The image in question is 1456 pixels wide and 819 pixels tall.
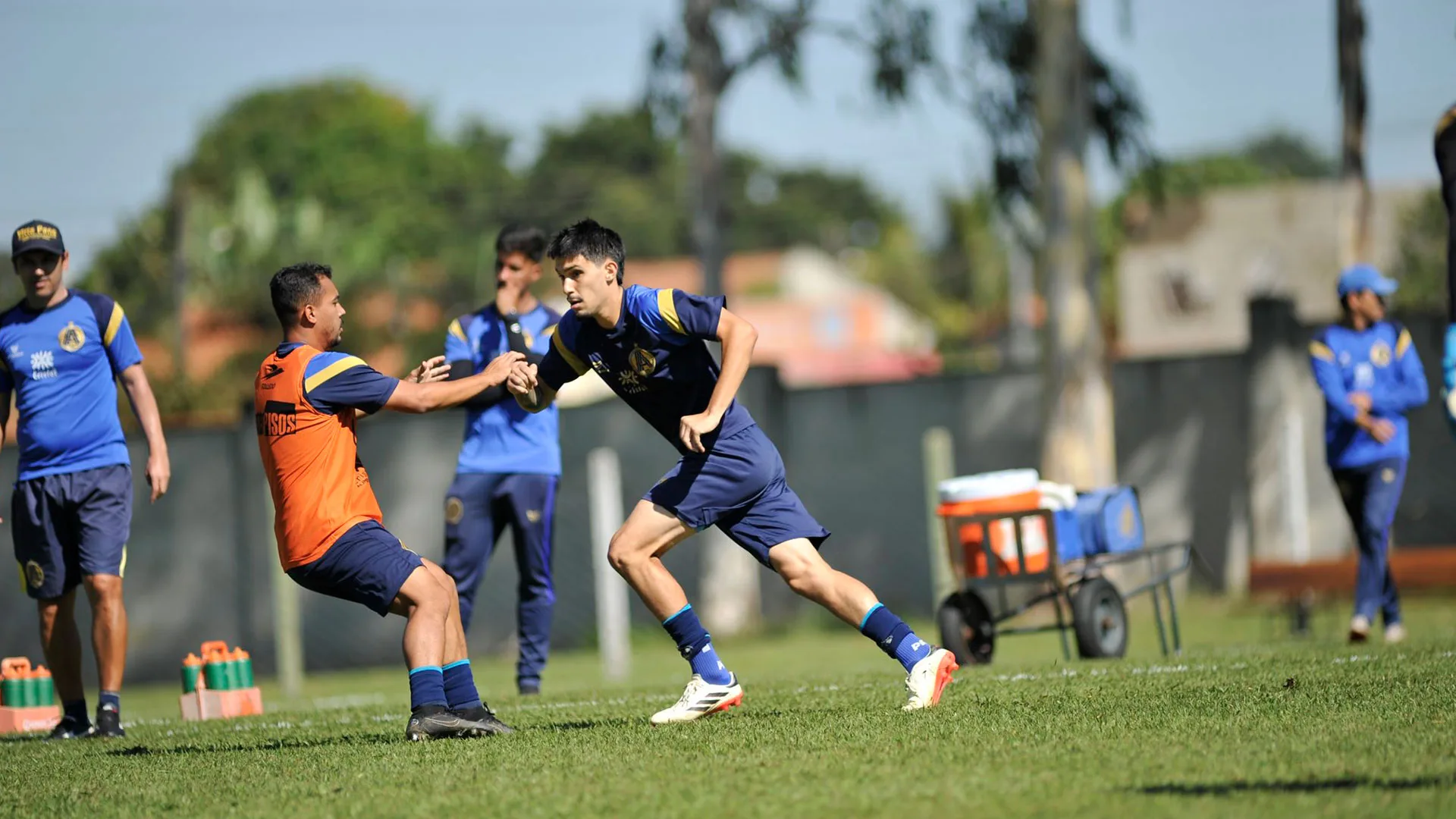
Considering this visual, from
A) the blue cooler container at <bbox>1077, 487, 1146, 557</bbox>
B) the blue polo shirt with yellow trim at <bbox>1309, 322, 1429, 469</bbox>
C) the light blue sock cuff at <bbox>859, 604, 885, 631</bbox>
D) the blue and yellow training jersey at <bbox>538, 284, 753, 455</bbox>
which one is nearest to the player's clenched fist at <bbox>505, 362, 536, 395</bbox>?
the blue and yellow training jersey at <bbox>538, 284, 753, 455</bbox>

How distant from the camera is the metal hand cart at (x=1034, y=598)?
9.40 meters

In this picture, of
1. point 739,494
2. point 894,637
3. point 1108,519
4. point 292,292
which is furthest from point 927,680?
point 1108,519

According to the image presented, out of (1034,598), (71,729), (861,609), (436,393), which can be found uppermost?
(436,393)

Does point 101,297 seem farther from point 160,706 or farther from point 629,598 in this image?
point 629,598

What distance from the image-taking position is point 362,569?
20.6ft

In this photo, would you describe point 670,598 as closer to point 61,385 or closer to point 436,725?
point 436,725

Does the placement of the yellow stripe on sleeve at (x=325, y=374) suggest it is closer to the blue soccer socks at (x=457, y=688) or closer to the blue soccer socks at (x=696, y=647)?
the blue soccer socks at (x=457, y=688)

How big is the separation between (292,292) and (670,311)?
1399 millimetres

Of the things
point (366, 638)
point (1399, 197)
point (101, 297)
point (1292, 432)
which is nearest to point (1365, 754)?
point (101, 297)

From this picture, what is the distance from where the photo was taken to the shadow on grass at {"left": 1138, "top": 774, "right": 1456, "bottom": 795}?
14.3 ft

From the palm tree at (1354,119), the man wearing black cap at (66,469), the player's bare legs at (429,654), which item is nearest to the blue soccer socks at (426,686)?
the player's bare legs at (429,654)

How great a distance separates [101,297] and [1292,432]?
12.9m

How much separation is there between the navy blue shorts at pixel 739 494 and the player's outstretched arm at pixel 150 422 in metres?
2.47

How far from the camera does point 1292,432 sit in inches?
692
